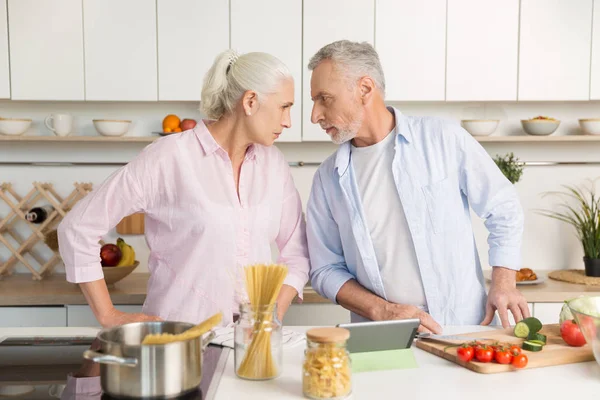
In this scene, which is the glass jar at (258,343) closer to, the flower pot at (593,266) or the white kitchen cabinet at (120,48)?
the white kitchen cabinet at (120,48)

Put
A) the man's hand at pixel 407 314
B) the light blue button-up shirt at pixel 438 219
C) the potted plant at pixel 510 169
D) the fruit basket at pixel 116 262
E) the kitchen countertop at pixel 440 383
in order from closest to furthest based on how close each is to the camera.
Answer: the kitchen countertop at pixel 440 383 < the man's hand at pixel 407 314 < the light blue button-up shirt at pixel 438 219 < the fruit basket at pixel 116 262 < the potted plant at pixel 510 169

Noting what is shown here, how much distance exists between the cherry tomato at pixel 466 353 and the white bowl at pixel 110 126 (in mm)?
2139

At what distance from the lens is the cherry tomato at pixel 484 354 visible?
137 centimetres

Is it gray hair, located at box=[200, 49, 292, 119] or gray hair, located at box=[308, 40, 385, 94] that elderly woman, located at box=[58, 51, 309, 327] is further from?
gray hair, located at box=[308, 40, 385, 94]

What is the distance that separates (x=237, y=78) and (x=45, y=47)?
4.74 feet

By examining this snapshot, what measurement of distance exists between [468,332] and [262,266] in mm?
628

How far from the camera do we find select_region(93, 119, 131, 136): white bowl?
305 centimetres

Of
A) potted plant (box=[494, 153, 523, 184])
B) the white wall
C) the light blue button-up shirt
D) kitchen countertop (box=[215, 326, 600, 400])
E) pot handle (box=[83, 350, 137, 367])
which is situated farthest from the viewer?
the white wall

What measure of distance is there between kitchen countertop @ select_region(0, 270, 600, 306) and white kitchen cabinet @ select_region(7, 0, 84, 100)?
84cm

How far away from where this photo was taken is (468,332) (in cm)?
A: 164

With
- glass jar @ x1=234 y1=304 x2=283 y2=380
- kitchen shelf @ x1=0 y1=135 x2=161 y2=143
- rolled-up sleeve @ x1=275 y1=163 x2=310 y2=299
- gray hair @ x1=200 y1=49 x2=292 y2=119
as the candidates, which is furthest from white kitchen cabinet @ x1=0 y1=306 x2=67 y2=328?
glass jar @ x1=234 y1=304 x2=283 y2=380

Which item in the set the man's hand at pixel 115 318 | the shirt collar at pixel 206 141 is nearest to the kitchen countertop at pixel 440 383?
the man's hand at pixel 115 318

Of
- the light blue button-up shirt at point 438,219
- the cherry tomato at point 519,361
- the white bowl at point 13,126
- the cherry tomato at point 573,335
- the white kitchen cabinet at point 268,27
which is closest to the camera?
the cherry tomato at point 519,361

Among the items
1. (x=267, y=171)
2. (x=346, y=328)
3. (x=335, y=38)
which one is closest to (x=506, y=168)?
(x=335, y=38)
